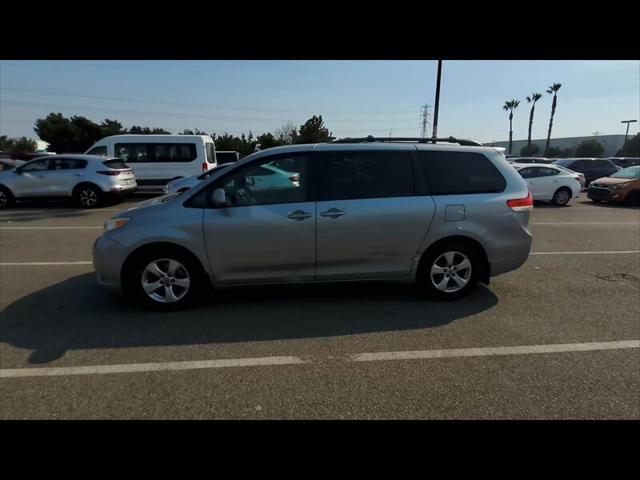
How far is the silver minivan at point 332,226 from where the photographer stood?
3.83 meters

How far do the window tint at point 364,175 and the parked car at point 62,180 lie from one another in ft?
32.0

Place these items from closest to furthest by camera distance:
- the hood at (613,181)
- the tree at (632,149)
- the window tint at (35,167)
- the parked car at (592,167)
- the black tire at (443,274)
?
1. the black tire at (443,274)
2. the window tint at (35,167)
3. the hood at (613,181)
4. the parked car at (592,167)
5. the tree at (632,149)

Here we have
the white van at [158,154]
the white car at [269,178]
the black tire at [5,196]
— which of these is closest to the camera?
the white car at [269,178]

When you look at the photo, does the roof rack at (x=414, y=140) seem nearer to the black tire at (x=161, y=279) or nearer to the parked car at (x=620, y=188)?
the black tire at (x=161, y=279)

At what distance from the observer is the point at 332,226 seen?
12.8 feet

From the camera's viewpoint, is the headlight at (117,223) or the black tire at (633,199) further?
the black tire at (633,199)

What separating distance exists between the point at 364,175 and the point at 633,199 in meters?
13.9

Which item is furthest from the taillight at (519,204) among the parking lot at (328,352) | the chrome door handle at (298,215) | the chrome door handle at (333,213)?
the chrome door handle at (298,215)

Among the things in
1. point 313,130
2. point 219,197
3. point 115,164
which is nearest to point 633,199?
point 219,197
